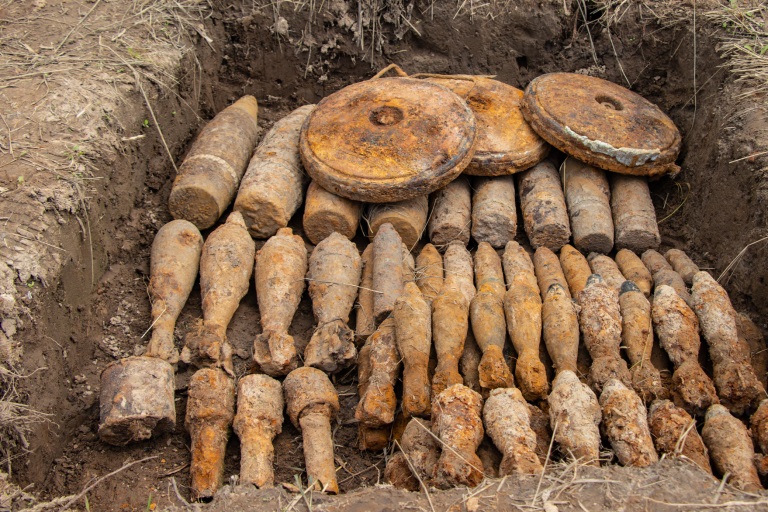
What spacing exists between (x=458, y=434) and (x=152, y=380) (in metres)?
1.76

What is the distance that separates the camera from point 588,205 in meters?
5.15

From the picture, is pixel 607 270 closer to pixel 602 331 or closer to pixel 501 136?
pixel 602 331

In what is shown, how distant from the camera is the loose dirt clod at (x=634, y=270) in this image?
4.59 m

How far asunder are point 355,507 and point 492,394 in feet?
3.32

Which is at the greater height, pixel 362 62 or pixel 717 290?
pixel 362 62

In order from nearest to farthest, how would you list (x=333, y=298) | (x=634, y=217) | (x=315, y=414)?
1. (x=315, y=414)
2. (x=333, y=298)
3. (x=634, y=217)

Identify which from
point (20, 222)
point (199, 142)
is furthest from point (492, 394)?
point (199, 142)

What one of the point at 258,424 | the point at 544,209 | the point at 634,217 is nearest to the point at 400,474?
the point at 258,424

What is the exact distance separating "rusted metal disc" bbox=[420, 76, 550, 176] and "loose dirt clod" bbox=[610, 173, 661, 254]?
0.67 metres

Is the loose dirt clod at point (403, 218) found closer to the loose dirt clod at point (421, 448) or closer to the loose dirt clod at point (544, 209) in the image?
the loose dirt clod at point (544, 209)

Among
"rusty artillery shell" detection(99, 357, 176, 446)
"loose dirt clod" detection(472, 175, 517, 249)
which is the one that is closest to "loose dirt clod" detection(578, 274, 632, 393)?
"loose dirt clod" detection(472, 175, 517, 249)

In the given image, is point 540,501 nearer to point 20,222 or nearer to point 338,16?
point 20,222

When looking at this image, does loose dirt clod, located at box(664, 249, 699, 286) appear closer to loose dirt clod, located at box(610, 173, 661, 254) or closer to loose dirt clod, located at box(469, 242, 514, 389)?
loose dirt clod, located at box(610, 173, 661, 254)

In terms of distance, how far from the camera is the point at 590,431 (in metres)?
3.41
